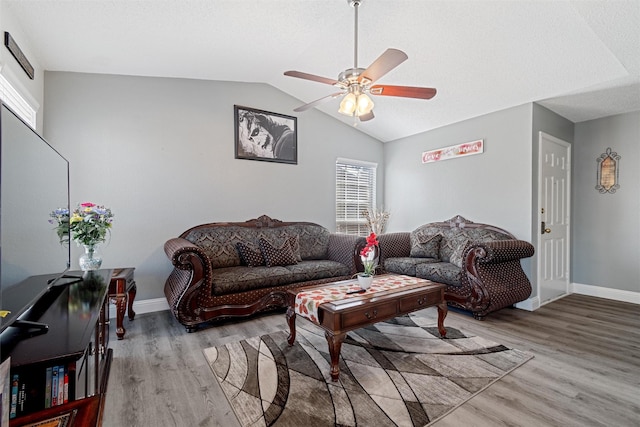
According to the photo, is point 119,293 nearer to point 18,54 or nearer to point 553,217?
point 18,54

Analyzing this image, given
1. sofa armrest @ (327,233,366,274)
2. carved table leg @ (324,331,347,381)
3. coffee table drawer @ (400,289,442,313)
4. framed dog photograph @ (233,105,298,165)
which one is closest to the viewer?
carved table leg @ (324,331,347,381)

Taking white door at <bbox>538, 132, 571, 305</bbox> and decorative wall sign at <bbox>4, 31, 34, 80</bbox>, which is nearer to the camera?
decorative wall sign at <bbox>4, 31, 34, 80</bbox>

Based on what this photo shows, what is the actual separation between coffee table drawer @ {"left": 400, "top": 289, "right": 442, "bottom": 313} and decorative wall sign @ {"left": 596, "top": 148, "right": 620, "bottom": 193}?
330 cm

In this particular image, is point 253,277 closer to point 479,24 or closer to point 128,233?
point 128,233

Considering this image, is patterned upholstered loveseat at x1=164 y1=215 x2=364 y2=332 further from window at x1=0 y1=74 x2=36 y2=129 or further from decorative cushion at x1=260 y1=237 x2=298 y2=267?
window at x1=0 y1=74 x2=36 y2=129

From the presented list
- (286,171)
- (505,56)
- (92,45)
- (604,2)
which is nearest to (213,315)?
(286,171)

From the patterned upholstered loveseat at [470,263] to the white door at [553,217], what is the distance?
1.58 feet

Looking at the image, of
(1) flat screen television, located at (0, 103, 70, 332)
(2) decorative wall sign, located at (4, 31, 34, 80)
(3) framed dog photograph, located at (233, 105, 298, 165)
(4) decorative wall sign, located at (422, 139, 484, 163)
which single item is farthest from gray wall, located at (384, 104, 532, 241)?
(2) decorative wall sign, located at (4, 31, 34, 80)

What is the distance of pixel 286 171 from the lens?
436 cm

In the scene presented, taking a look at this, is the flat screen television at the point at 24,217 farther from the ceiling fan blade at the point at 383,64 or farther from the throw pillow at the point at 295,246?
the throw pillow at the point at 295,246

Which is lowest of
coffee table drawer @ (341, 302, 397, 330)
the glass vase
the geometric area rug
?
the geometric area rug

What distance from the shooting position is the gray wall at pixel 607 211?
376 cm

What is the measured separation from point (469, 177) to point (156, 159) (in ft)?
13.6

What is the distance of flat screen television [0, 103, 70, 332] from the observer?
1.15 meters
